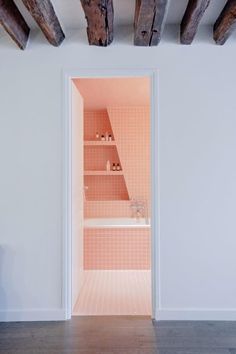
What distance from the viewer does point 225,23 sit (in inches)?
98.9

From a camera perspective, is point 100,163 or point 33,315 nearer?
point 33,315

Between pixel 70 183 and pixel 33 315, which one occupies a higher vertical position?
pixel 70 183

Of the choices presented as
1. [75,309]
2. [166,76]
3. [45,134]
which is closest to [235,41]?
[166,76]

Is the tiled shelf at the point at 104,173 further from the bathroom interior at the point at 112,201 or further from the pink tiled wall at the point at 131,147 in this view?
the pink tiled wall at the point at 131,147

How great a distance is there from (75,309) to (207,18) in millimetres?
3023

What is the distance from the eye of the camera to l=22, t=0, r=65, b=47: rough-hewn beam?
2203 mm

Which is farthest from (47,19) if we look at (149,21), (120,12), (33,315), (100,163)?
(100,163)

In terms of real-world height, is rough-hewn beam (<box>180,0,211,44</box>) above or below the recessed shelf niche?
above

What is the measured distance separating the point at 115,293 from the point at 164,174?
1533mm

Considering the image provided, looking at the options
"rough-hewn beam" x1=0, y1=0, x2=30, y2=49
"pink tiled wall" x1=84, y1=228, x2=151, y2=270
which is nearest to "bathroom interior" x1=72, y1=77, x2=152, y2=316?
"pink tiled wall" x1=84, y1=228, x2=151, y2=270

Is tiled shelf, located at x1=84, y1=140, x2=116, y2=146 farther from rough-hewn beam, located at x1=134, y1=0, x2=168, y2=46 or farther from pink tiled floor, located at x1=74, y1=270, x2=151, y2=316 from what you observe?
rough-hewn beam, located at x1=134, y1=0, x2=168, y2=46

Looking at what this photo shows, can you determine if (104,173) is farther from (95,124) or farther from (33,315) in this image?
(33,315)

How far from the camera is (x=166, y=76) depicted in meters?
2.84

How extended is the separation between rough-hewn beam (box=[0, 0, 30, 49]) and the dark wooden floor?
100 inches
